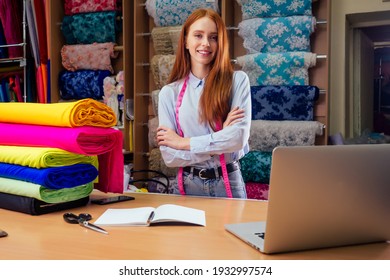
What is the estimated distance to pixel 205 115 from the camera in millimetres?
1943

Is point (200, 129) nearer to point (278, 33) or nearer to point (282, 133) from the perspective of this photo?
point (282, 133)

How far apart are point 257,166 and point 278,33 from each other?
949 mm

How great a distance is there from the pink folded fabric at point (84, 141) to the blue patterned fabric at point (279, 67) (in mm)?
1922

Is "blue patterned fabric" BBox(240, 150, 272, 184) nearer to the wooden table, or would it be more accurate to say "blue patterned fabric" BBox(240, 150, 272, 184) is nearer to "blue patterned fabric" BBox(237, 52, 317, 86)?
"blue patterned fabric" BBox(237, 52, 317, 86)

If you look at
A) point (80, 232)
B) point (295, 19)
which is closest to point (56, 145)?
point (80, 232)

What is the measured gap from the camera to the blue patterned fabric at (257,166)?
3191 mm

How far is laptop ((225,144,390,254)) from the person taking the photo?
87 cm

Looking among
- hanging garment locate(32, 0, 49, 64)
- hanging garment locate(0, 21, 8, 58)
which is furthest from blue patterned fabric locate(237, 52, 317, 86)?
hanging garment locate(0, 21, 8, 58)

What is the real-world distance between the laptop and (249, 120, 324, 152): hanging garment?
2.12 meters

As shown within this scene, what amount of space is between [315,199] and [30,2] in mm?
3735

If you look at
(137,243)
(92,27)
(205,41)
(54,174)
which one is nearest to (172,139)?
(205,41)

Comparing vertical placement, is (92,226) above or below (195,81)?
below

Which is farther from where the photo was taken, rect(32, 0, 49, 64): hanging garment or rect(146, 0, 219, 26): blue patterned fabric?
rect(32, 0, 49, 64): hanging garment
